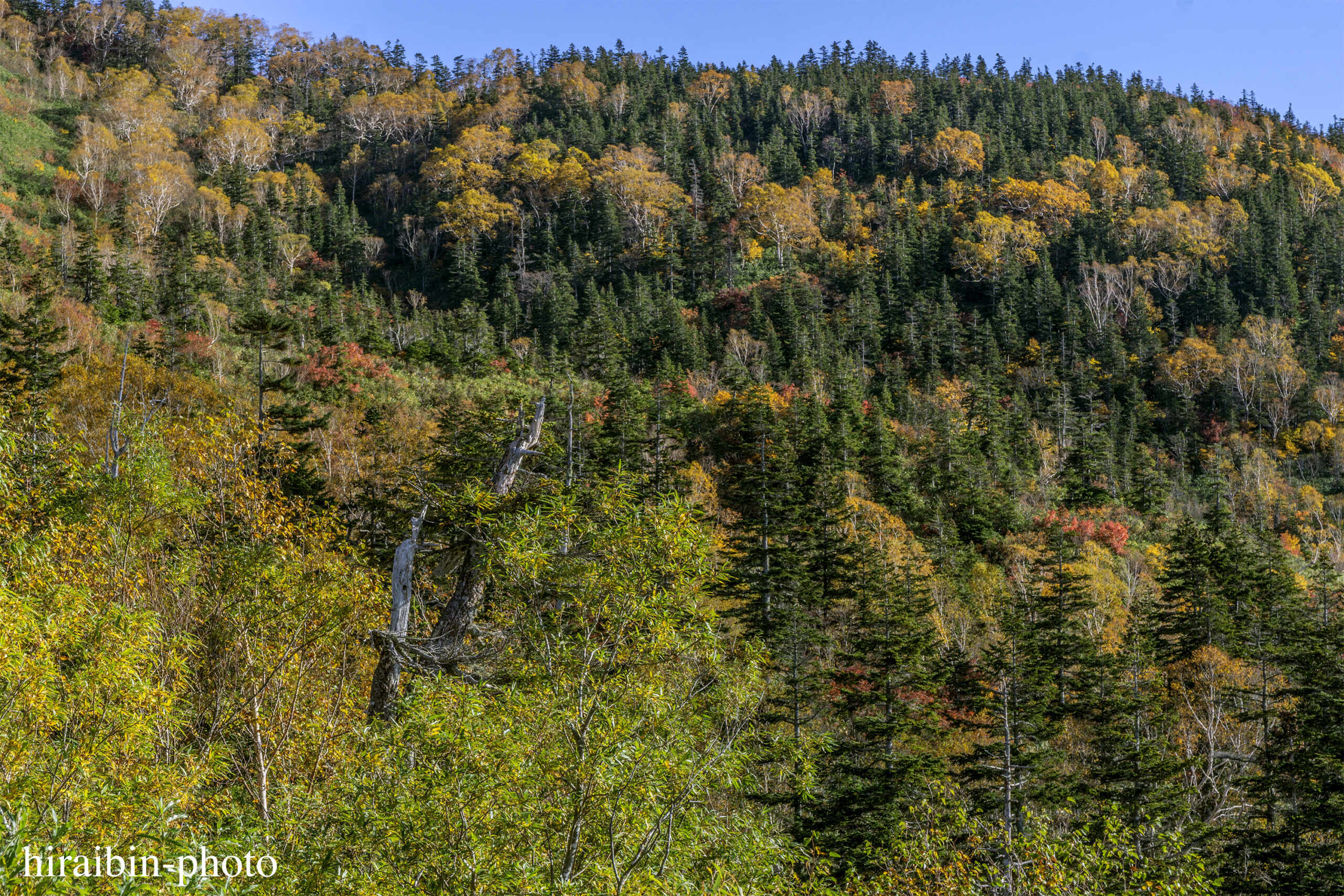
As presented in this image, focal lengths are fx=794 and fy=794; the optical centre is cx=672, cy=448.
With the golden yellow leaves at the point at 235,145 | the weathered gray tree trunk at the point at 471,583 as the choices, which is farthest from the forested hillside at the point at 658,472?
the golden yellow leaves at the point at 235,145

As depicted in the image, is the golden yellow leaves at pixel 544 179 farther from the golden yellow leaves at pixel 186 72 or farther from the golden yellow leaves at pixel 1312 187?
the golden yellow leaves at pixel 1312 187

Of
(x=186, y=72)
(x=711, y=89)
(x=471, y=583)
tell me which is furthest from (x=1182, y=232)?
(x=186, y=72)

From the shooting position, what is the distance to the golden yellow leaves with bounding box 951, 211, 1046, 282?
270ft

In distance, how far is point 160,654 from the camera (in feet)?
43.1

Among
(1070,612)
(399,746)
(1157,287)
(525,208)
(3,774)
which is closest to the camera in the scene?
(399,746)

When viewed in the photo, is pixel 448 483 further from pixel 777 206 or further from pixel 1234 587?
pixel 777 206

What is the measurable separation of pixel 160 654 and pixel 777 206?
79.3 meters

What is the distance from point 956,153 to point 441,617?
329ft

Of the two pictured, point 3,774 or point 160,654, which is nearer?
point 3,774

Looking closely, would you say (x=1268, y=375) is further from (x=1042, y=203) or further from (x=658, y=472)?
(x=658, y=472)

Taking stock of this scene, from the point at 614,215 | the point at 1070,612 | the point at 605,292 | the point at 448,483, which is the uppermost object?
the point at 614,215

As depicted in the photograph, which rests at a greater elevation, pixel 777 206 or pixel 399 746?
pixel 777 206

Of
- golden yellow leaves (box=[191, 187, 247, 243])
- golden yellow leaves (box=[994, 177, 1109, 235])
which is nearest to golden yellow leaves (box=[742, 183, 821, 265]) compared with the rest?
golden yellow leaves (box=[994, 177, 1109, 235])

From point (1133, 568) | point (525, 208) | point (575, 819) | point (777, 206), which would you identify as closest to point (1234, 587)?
point (1133, 568)
